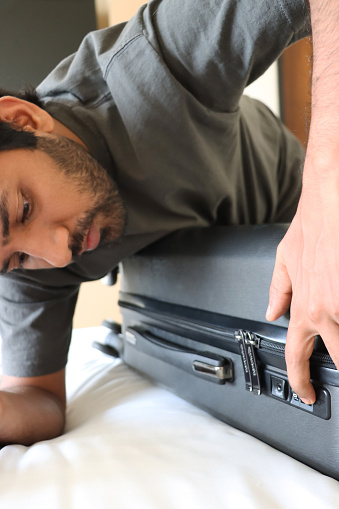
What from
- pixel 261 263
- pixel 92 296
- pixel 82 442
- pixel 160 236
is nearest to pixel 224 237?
pixel 261 263

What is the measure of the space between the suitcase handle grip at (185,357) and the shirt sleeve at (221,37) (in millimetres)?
414

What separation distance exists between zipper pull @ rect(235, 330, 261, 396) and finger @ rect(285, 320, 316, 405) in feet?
0.25

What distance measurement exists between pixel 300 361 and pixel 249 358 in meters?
0.11

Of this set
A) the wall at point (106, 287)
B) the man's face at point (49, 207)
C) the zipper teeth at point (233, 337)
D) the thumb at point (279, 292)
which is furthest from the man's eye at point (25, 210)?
the wall at point (106, 287)

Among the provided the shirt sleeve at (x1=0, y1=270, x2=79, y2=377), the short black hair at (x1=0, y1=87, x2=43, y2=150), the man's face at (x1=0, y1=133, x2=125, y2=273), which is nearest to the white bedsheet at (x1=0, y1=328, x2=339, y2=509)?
the shirt sleeve at (x1=0, y1=270, x2=79, y2=377)

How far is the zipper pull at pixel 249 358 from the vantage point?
59 centimetres

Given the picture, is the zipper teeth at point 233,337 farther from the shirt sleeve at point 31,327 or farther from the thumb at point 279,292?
the shirt sleeve at point 31,327

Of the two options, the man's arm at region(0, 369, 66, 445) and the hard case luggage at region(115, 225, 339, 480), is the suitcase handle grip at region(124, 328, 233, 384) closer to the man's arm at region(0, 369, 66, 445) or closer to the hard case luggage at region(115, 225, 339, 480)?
the hard case luggage at region(115, 225, 339, 480)

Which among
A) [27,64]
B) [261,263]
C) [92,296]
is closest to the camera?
[261,263]

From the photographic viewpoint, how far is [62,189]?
30.1 inches

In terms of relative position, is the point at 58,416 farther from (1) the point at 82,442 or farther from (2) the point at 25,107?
(2) the point at 25,107

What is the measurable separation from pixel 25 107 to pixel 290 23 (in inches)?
17.2

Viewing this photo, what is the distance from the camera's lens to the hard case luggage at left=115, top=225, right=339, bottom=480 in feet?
1.75

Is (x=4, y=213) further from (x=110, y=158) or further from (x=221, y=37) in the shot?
(x=221, y=37)
